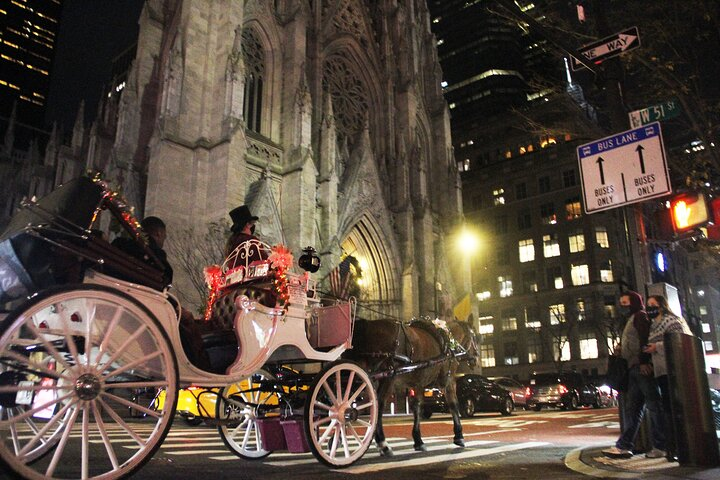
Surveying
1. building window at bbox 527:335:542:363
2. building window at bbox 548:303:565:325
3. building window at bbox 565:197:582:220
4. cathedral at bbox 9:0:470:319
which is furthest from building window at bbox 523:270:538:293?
cathedral at bbox 9:0:470:319

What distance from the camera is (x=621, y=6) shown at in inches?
468

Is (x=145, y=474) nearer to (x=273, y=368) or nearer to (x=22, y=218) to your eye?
(x=273, y=368)

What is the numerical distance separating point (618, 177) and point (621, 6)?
21.0 ft

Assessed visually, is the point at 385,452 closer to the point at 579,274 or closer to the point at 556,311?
the point at 556,311

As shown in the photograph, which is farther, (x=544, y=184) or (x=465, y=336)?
(x=544, y=184)

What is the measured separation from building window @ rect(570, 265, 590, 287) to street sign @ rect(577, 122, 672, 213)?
49.0m

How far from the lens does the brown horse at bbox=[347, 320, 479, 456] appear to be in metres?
7.39

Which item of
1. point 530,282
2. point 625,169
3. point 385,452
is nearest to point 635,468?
point 385,452

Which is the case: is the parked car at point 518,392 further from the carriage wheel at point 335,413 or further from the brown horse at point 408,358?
the carriage wheel at point 335,413

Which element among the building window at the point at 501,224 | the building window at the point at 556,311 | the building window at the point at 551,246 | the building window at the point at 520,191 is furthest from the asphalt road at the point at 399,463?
the building window at the point at 520,191

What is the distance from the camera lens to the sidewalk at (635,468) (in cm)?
519

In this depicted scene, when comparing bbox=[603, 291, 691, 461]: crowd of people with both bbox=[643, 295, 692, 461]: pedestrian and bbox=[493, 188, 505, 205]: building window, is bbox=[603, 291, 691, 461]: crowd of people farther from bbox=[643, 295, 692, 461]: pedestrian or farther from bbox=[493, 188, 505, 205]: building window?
bbox=[493, 188, 505, 205]: building window

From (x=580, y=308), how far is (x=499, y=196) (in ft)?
55.0

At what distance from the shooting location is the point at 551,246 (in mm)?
57125
